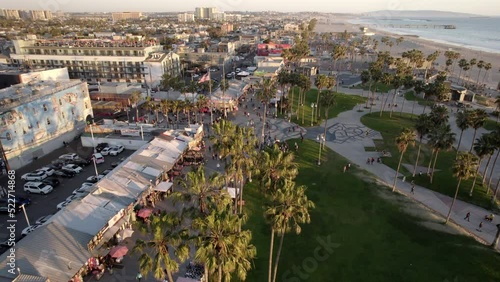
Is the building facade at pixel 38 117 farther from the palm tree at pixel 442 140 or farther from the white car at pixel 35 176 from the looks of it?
the palm tree at pixel 442 140

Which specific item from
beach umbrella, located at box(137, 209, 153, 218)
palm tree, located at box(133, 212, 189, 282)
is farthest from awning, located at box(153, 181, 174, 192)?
palm tree, located at box(133, 212, 189, 282)

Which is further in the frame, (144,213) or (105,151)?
(105,151)

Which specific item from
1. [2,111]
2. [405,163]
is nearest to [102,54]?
[2,111]

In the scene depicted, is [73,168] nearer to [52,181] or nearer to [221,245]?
[52,181]

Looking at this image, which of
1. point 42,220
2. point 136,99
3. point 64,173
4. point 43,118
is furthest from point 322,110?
point 42,220

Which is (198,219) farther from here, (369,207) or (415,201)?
(415,201)
